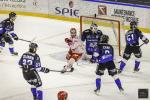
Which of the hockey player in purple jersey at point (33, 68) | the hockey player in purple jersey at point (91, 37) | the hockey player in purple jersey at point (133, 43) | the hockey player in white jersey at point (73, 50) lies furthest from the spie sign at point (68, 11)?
the hockey player in purple jersey at point (33, 68)

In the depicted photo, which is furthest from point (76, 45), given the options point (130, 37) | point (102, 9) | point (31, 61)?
point (102, 9)

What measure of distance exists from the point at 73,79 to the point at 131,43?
4.12 ft

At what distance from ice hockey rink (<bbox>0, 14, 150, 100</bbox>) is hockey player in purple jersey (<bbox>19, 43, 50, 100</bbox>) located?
0.46 m

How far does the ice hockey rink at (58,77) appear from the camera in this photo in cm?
882

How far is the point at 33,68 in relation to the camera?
8094mm

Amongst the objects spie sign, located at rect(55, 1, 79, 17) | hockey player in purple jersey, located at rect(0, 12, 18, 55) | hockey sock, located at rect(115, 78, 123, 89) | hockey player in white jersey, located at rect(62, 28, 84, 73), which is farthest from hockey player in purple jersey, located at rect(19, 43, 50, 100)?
spie sign, located at rect(55, 1, 79, 17)

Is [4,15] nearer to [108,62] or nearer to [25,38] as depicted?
[25,38]

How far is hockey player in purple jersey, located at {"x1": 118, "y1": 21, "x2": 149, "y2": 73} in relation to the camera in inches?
376

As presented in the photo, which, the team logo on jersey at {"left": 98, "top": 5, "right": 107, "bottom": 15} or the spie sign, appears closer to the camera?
the team logo on jersey at {"left": 98, "top": 5, "right": 107, "bottom": 15}

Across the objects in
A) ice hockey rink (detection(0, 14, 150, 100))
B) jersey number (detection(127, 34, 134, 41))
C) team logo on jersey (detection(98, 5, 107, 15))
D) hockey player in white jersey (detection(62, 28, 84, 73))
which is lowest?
ice hockey rink (detection(0, 14, 150, 100))

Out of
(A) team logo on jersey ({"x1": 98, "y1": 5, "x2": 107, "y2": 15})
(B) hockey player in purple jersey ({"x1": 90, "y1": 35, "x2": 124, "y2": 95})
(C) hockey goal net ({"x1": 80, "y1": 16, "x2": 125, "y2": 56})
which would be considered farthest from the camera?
(A) team logo on jersey ({"x1": 98, "y1": 5, "x2": 107, "y2": 15})

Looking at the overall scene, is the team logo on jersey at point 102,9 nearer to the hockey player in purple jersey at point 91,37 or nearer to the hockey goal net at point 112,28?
the hockey goal net at point 112,28

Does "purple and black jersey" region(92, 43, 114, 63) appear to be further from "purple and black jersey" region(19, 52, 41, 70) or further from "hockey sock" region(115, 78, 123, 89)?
"purple and black jersey" region(19, 52, 41, 70)

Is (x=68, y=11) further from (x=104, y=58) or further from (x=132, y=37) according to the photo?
(x=104, y=58)
